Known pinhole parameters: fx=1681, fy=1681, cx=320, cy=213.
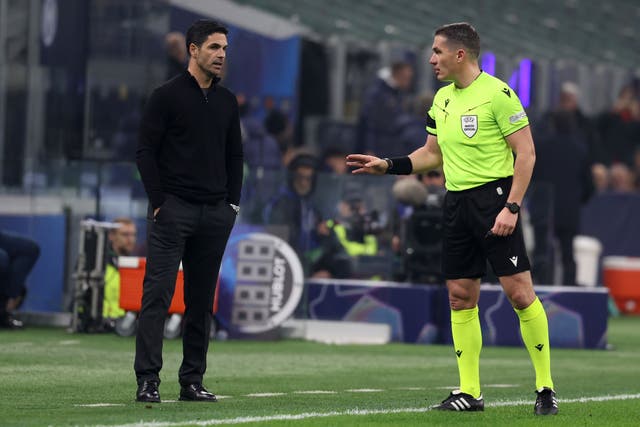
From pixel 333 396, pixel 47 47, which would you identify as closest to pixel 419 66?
pixel 47 47

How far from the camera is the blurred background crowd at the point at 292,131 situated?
1606cm

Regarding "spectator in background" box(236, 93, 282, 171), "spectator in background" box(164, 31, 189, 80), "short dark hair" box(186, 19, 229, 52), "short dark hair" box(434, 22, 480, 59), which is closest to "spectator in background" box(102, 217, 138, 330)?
"spectator in background" box(164, 31, 189, 80)

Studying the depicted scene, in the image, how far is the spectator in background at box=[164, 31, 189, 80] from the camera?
57.6 feet

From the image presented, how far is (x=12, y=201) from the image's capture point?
16703 millimetres

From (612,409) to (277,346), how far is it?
583 cm

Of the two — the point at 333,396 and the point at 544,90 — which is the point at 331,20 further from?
the point at 333,396

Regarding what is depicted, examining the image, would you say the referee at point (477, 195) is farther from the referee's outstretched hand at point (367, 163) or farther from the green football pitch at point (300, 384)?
the green football pitch at point (300, 384)

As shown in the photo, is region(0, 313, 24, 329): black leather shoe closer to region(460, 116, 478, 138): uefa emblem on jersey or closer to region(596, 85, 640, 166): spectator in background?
region(460, 116, 478, 138): uefa emblem on jersey

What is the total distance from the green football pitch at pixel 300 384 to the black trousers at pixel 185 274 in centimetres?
26

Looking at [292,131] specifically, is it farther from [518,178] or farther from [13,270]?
[518,178]

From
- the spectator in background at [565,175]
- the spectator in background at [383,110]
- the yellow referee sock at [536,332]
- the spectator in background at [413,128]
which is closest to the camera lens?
the yellow referee sock at [536,332]

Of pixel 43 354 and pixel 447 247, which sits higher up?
pixel 447 247

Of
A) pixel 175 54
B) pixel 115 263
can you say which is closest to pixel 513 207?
pixel 115 263

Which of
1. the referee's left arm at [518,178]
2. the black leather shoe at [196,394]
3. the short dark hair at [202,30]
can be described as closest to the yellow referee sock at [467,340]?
the referee's left arm at [518,178]
